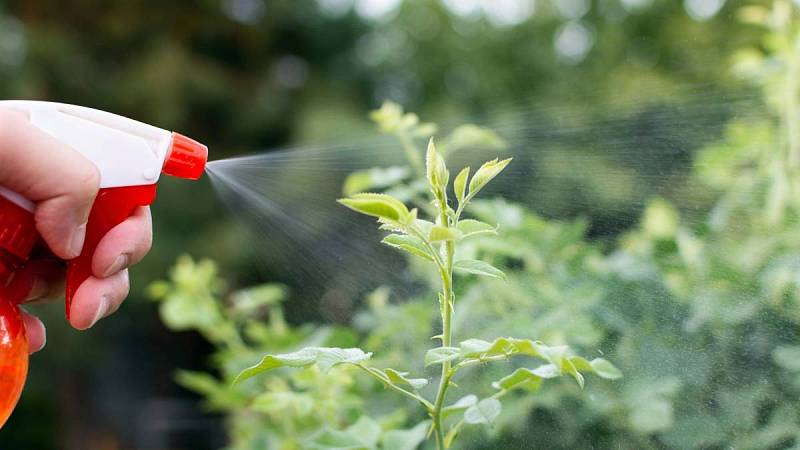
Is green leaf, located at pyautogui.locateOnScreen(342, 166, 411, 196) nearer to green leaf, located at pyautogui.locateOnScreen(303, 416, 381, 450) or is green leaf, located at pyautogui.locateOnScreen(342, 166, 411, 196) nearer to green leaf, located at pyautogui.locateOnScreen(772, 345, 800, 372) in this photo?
green leaf, located at pyautogui.locateOnScreen(303, 416, 381, 450)

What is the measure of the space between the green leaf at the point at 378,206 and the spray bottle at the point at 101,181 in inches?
9.7

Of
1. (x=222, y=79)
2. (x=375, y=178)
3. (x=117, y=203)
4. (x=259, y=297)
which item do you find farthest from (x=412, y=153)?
(x=222, y=79)

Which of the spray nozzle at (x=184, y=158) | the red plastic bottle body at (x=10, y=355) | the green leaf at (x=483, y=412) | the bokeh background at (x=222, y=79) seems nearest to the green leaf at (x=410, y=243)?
the green leaf at (x=483, y=412)

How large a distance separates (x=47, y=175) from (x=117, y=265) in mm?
114

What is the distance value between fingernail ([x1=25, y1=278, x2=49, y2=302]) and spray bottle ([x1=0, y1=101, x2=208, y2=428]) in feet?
0.18

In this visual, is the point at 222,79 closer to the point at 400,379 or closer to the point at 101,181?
the point at 101,181

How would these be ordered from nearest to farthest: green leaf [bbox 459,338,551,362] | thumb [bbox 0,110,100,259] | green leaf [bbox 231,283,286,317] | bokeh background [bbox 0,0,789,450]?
green leaf [bbox 459,338,551,362] < thumb [bbox 0,110,100,259] < green leaf [bbox 231,283,286,317] < bokeh background [bbox 0,0,789,450]

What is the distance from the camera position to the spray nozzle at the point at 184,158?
0.74 meters

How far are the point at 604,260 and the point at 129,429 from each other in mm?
6652

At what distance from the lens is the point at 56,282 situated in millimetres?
849

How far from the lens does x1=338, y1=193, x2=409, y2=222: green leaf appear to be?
54cm

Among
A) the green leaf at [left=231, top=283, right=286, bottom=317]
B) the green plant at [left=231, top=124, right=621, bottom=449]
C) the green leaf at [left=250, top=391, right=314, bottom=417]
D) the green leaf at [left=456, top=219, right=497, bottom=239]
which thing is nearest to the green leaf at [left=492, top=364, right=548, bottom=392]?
the green plant at [left=231, top=124, right=621, bottom=449]

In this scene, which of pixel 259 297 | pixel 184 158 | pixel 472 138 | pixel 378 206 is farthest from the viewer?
pixel 259 297

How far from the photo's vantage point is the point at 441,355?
57cm
